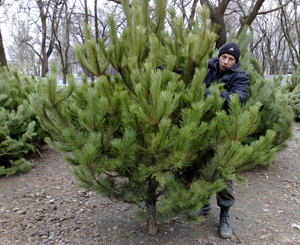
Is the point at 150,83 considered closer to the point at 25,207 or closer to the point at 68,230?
the point at 68,230

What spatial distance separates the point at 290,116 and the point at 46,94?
3.91 metres

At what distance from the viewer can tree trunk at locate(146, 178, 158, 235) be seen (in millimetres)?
2594

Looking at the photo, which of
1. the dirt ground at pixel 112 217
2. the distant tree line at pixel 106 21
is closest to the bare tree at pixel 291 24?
the distant tree line at pixel 106 21

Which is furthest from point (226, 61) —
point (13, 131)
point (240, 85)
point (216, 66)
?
point (13, 131)

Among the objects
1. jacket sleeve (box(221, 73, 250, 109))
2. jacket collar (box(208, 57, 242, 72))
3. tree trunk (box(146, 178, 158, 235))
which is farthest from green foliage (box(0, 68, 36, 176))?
jacket sleeve (box(221, 73, 250, 109))

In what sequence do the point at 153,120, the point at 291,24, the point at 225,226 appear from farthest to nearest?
the point at 291,24, the point at 225,226, the point at 153,120

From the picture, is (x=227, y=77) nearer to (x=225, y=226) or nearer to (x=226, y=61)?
(x=226, y=61)

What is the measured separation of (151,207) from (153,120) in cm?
116

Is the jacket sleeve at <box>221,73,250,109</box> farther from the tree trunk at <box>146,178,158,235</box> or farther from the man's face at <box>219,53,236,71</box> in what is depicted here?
the tree trunk at <box>146,178,158,235</box>

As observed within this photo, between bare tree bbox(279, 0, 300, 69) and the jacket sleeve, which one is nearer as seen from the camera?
the jacket sleeve

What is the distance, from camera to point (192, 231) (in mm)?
3047

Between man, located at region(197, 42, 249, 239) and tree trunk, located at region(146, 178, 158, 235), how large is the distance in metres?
0.73

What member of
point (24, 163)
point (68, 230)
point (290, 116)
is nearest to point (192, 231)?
point (68, 230)

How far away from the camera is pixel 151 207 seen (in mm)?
2689
